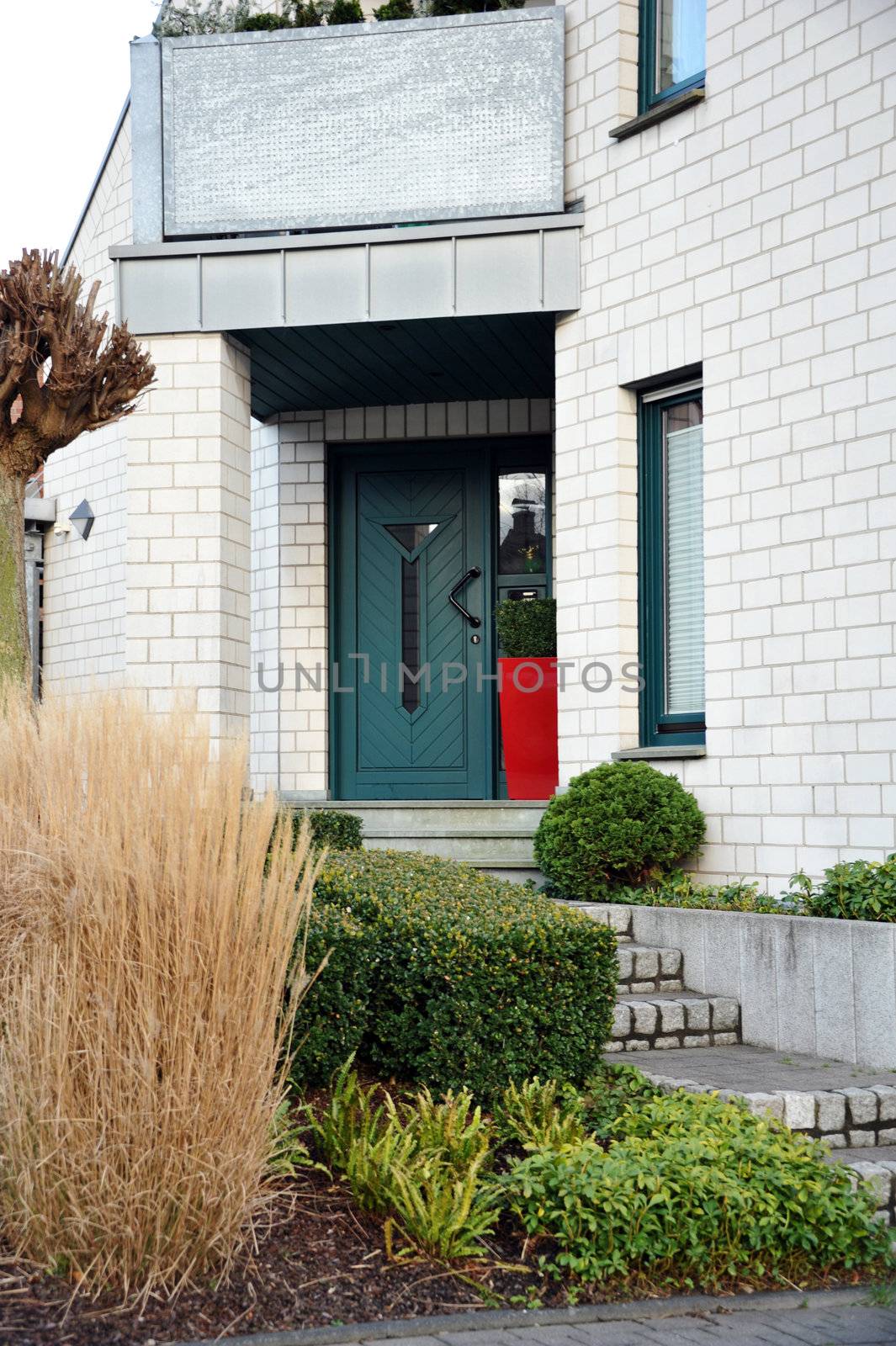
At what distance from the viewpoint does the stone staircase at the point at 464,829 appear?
23.8 ft

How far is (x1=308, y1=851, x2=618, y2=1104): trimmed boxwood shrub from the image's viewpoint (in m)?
3.97

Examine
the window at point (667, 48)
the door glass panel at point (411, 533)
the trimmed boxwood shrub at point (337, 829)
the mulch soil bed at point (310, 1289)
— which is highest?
the window at point (667, 48)

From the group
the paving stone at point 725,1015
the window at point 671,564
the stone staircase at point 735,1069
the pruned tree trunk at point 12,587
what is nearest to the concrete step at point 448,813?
the window at point 671,564

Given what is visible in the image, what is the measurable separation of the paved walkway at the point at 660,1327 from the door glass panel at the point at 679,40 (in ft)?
19.3

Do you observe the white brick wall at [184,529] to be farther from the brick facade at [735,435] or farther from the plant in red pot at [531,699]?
the plant in red pot at [531,699]

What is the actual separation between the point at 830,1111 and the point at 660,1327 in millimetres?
1391

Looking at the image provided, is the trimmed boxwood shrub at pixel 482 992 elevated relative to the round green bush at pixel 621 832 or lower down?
lower down

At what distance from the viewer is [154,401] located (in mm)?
7816

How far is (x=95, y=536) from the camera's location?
10.6 metres

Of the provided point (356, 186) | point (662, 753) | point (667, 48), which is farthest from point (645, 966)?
point (667, 48)

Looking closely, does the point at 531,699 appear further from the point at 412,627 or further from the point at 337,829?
the point at 337,829

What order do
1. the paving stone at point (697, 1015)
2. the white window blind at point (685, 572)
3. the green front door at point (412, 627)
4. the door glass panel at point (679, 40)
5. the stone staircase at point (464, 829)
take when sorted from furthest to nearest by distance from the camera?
the green front door at point (412, 627)
the stone staircase at point (464, 829)
the door glass panel at point (679, 40)
the white window blind at point (685, 572)
the paving stone at point (697, 1015)

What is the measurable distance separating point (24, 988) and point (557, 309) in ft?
17.4

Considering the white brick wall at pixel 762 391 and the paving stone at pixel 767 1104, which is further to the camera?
the white brick wall at pixel 762 391
